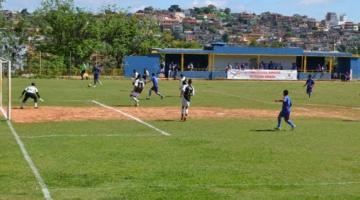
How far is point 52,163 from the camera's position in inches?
614

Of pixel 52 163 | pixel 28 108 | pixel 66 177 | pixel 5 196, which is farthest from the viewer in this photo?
pixel 28 108

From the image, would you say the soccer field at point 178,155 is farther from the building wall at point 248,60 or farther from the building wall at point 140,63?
the building wall at point 248,60

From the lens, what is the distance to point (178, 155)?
17.2 metres

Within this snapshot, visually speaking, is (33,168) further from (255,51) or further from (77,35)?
(77,35)

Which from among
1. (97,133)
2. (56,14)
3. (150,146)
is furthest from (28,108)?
(56,14)

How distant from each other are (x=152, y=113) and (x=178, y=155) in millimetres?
12703

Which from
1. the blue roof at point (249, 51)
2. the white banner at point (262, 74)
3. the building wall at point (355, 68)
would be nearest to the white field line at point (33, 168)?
the blue roof at point (249, 51)

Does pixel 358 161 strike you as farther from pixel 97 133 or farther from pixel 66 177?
pixel 97 133

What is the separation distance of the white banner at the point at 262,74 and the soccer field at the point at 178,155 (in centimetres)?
4779

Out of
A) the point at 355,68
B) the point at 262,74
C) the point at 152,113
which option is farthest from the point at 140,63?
the point at 152,113

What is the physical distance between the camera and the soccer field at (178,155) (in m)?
12.9

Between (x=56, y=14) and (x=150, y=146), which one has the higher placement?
(x=56, y=14)

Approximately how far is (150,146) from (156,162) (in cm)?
285

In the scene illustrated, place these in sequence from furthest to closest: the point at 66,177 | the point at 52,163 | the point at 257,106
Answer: the point at 257,106, the point at 52,163, the point at 66,177
